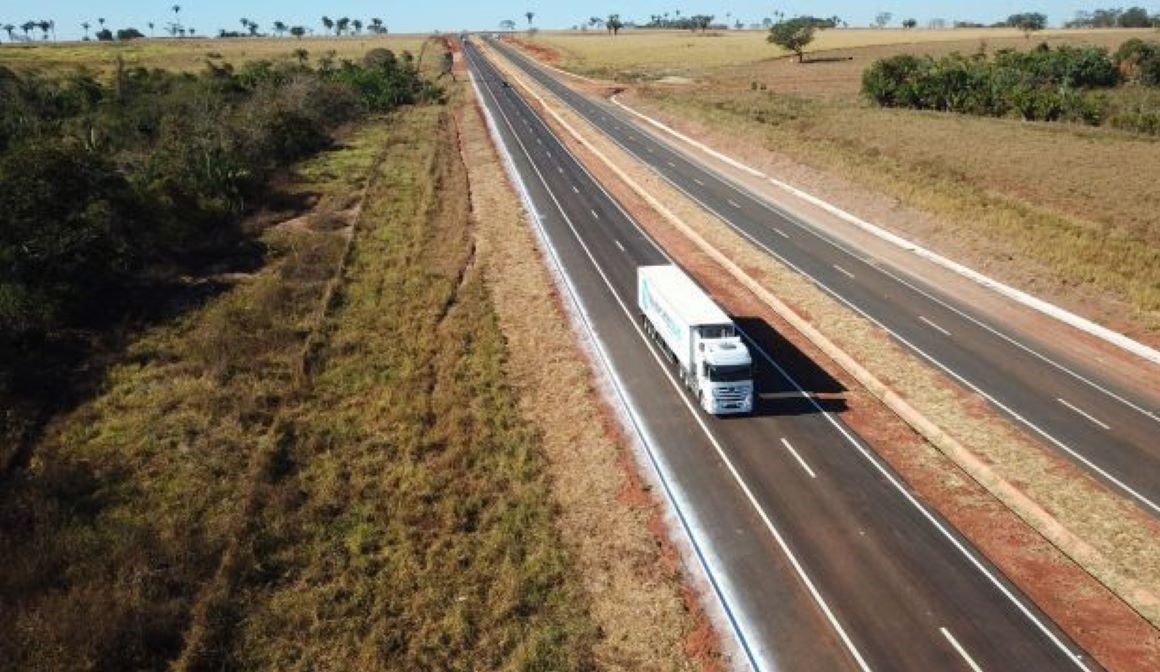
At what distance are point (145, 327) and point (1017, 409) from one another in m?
36.9

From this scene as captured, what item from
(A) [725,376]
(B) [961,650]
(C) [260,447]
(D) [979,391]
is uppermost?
(A) [725,376]

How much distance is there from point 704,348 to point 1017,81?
308 feet

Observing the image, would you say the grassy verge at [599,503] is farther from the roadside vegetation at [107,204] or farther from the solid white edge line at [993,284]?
the solid white edge line at [993,284]

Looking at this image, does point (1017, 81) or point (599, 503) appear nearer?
point (599, 503)

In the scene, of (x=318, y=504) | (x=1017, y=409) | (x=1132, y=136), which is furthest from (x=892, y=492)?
(x=1132, y=136)

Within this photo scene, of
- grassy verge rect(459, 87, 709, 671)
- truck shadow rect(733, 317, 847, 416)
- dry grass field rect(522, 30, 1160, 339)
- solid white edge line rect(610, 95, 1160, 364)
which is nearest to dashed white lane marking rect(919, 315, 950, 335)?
solid white edge line rect(610, 95, 1160, 364)

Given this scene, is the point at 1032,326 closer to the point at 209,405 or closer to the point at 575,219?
the point at 575,219

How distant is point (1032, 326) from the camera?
37.7 m

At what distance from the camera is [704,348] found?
28766 millimetres

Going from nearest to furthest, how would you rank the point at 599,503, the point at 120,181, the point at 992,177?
the point at 599,503
the point at 120,181
the point at 992,177

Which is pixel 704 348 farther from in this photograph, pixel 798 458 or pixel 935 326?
pixel 935 326

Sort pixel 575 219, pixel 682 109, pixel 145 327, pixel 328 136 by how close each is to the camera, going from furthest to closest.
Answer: pixel 682 109, pixel 328 136, pixel 575 219, pixel 145 327

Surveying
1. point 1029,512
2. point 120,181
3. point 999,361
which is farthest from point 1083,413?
point 120,181

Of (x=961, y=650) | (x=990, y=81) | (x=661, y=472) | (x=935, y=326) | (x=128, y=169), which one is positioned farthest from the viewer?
(x=990, y=81)
